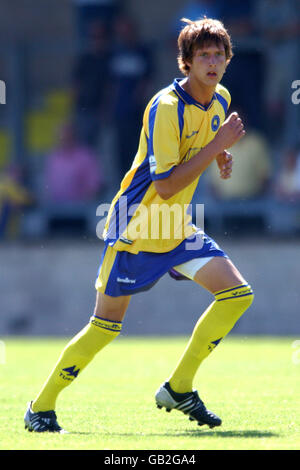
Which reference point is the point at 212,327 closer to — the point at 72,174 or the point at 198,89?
the point at 198,89

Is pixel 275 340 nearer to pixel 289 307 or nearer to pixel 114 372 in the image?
pixel 289 307

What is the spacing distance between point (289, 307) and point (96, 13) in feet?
18.1

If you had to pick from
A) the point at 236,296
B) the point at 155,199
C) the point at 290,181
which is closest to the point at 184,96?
the point at 155,199

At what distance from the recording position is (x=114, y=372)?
28.0 ft


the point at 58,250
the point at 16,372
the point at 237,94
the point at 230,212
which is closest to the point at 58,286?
the point at 58,250

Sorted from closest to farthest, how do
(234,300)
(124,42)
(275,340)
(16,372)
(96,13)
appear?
(234,300) → (16,372) → (275,340) → (124,42) → (96,13)

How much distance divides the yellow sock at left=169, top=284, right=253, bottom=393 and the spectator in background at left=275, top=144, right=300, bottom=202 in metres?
6.50

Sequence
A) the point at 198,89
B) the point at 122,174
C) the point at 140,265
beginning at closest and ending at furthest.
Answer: the point at 198,89
the point at 140,265
the point at 122,174

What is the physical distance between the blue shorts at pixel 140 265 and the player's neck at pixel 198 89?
72 cm

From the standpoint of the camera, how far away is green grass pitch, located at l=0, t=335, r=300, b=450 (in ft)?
15.8

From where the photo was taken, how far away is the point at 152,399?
261 inches

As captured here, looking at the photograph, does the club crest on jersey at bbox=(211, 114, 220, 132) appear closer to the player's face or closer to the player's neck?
the player's neck

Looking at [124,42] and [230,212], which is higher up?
[124,42]

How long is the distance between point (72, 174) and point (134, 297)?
69.4 inches
